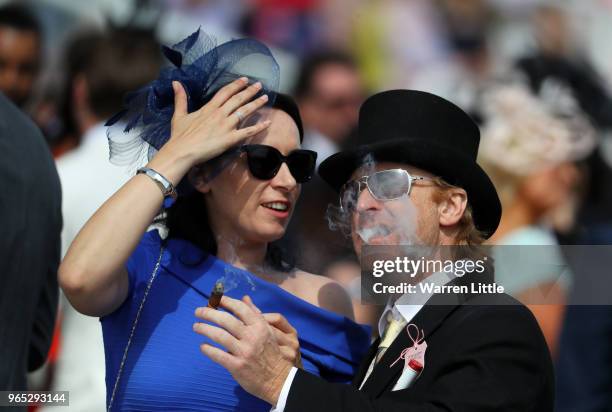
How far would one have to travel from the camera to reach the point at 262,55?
10.4ft

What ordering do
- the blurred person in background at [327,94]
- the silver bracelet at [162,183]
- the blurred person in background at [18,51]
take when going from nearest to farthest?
the silver bracelet at [162,183] < the blurred person in background at [18,51] < the blurred person in background at [327,94]

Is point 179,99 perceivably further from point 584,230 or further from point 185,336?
point 584,230

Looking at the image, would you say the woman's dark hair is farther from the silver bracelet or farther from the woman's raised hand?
the silver bracelet

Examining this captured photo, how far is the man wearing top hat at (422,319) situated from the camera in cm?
269

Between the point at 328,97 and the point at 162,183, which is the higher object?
the point at 328,97

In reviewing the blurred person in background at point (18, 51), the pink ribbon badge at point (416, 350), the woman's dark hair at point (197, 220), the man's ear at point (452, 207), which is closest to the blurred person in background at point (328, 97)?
the blurred person in background at point (18, 51)

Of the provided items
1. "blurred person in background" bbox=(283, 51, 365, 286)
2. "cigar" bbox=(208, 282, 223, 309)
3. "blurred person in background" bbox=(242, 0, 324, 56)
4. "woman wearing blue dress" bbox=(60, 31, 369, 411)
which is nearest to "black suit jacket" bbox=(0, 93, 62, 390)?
"woman wearing blue dress" bbox=(60, 31, 369, 411)

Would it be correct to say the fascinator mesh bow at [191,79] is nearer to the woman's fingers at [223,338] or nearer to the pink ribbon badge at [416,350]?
the woman's fingers at [223,338]

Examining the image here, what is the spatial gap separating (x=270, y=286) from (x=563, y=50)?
18.4 feet

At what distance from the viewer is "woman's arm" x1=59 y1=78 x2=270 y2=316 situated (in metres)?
2.86

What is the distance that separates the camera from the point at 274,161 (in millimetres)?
3189

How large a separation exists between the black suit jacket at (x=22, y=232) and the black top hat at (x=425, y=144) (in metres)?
1.05

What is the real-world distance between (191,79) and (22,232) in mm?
856

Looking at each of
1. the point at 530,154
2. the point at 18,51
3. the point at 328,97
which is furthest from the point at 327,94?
the point at 18,51
